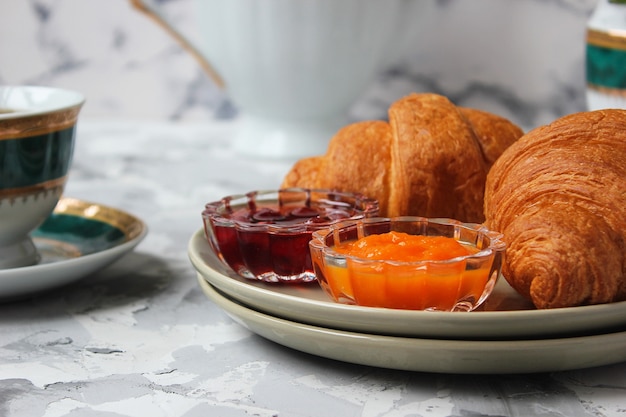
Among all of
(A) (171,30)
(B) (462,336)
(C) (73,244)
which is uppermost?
(A) (171,30)

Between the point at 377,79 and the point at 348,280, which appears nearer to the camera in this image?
the point at 348,280

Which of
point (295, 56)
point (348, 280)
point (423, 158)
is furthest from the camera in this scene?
point (295, 56)

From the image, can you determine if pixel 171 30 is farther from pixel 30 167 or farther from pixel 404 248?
pixel 404 248

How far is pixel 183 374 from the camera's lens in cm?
89

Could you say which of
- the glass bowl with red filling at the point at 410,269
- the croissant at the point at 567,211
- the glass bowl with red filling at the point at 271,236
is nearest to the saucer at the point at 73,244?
the glass bowl with red filling at the point at 271,236

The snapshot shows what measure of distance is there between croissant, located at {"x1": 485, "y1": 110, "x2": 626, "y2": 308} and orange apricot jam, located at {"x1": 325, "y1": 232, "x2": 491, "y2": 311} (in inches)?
2.3

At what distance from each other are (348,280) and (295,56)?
110 centimetres

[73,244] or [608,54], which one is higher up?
[608,54]

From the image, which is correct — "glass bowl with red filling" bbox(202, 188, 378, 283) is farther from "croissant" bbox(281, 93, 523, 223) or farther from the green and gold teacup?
the green and gold teacup

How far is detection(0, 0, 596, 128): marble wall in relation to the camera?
2221mm

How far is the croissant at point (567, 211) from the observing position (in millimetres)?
884

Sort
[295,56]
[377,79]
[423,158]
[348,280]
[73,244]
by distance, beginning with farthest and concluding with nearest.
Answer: [377,79], [295,56], [73,244], [423,158], [348,280]

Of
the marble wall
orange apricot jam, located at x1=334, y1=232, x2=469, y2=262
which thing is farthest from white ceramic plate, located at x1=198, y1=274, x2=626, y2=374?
the marble wall

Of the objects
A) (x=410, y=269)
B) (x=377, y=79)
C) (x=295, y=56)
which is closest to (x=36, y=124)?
(x=410, y=269)
